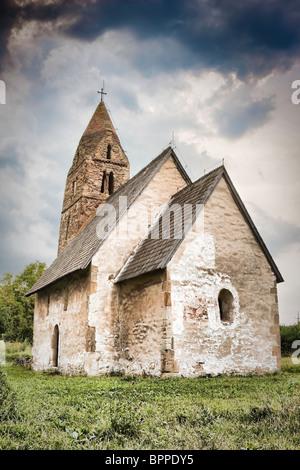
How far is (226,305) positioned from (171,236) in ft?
9.12

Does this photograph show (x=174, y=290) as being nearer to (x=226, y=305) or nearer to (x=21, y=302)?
(x=226, y=305)

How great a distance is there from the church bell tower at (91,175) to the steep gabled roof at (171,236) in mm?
9394

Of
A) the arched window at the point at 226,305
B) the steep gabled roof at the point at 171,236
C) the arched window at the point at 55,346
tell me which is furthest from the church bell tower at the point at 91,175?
the arched window at the point at 226,305

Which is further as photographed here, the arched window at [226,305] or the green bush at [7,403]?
the arched window at [226,305]

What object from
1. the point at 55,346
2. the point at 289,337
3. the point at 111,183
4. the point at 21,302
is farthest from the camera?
the point at 21,302

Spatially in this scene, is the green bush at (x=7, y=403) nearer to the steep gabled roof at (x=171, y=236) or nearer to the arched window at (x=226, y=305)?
the steep gabled roof at (x=171, y=236)

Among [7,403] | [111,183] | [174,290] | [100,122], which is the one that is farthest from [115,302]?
[100,122]

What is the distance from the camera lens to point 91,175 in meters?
23.3

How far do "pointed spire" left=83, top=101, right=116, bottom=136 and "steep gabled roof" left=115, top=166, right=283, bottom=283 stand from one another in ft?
42.7

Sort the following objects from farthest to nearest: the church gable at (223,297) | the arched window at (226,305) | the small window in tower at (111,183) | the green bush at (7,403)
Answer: the small window in tower at (111,183) → the arched window at (226,305) → the church gable at (223,297) → the green bush at (7,403)

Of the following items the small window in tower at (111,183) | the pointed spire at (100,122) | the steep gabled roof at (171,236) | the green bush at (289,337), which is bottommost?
the green bush at (289,337)

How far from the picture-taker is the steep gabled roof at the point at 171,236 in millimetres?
11320

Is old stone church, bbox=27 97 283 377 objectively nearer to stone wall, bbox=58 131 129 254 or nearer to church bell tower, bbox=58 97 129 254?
stone wall, bbox=58 131 129 254
